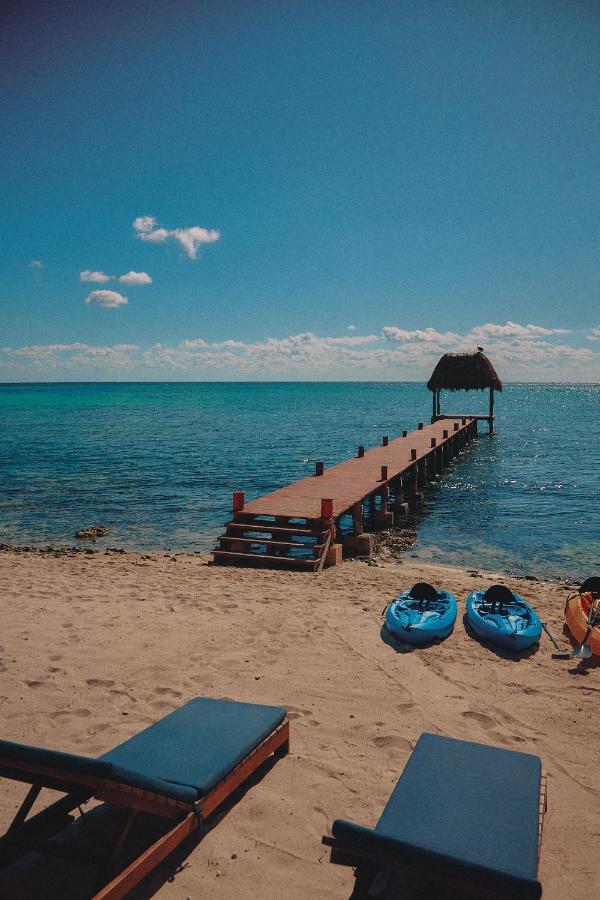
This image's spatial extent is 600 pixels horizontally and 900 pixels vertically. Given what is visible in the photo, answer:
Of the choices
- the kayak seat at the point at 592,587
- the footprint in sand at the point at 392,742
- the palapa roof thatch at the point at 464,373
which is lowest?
the footprint in sand at the point at 392,742

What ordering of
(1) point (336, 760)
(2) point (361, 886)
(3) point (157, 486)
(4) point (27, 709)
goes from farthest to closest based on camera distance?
(3) point (157, 486) → (4) point (27, 709) → (1) point (336, 760) → (2) point (361, 886)

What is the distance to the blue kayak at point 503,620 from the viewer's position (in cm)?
801

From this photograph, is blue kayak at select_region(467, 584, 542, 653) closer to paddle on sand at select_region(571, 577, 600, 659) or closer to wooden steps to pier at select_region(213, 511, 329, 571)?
paddle on sand at select_region(571, 577, 600, 659)

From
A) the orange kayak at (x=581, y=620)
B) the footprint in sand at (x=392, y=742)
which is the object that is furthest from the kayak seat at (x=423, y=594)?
the footprint in sand at (x=392, y=742)

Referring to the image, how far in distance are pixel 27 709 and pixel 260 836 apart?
3095 millimetres

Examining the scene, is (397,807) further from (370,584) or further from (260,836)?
(370,584)

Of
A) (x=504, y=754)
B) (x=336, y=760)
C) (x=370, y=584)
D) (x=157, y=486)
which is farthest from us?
(x=157, y=486)

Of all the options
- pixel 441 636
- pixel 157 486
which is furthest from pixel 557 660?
pixel 157 486

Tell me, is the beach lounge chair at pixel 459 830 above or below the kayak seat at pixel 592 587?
above

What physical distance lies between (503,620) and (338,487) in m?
8.79

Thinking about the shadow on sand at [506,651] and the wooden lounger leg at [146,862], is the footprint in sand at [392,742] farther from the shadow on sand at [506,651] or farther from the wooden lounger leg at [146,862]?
the shadow on sand at [506,651]

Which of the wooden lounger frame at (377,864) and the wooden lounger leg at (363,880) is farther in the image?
the wooden lounger leg at (363,880)

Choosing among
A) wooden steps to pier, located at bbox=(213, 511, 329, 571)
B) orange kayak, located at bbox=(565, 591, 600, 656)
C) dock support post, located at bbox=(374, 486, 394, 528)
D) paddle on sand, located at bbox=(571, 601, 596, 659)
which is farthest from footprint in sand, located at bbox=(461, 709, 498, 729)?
dock support post, located at bbox=(374, 486, 394, 528)

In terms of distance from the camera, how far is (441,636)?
827 cm
